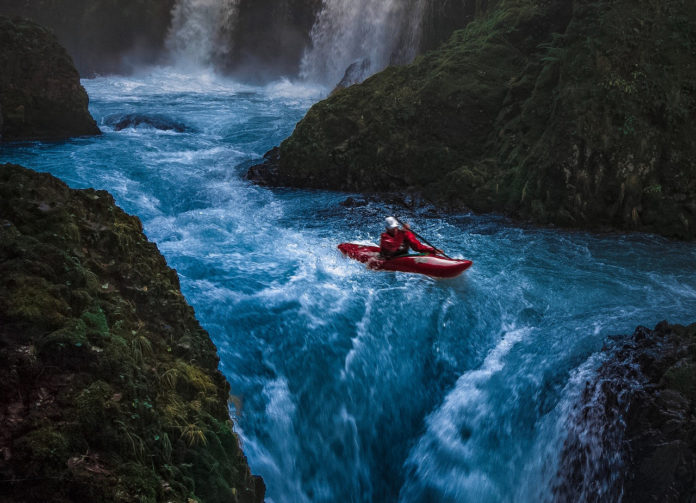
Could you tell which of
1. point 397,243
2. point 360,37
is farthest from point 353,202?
point 360,37

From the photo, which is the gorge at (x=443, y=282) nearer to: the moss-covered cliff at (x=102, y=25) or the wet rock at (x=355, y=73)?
the wet rock at (x=355, y=73)

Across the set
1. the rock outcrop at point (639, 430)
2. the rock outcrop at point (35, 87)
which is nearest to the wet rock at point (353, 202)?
the rock outcrop at point (639, 430)

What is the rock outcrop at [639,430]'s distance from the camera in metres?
3.87

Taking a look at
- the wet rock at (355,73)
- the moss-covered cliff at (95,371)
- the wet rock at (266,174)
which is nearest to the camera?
the moss-covered cliff at (95,371)

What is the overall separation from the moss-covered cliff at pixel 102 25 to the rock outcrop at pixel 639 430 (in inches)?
1313

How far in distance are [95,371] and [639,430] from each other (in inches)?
174

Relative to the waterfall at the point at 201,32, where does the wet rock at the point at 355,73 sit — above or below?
below

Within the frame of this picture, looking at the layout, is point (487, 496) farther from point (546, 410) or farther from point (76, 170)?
point (76, 170)

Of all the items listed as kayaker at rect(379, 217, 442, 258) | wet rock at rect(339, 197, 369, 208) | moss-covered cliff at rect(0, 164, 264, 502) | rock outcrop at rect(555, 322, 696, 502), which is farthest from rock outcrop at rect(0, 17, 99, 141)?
rock outcrop at rect(555, 322, 696, 502)

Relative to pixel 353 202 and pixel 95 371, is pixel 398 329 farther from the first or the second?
pixel 353 202

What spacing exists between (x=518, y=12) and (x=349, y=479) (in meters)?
12.0

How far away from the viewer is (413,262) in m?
7.80

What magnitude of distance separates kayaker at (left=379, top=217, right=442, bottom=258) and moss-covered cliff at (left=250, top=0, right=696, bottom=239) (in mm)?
2956

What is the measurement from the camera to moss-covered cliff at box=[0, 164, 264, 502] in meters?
2.28
